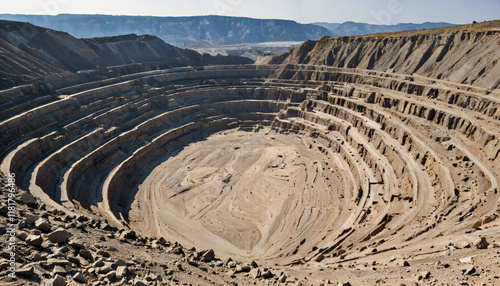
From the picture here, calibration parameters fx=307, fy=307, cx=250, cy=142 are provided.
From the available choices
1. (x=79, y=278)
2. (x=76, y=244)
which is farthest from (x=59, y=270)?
(x=76, y=244)

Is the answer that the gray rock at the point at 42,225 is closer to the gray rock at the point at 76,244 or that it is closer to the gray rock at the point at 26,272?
the gray rock at the point at 76,244

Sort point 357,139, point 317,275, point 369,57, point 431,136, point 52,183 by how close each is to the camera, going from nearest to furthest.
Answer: point 317,275 < point 52,183 < point 431,136 < point 357,139 < point 369,57

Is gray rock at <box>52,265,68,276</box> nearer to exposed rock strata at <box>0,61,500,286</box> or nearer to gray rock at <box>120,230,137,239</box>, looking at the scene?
gray rock at <box>120,230,137,239</box>

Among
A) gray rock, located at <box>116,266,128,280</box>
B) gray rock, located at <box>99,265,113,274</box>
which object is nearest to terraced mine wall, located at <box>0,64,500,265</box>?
gray rock, located at <box>99,265,113,274</box>

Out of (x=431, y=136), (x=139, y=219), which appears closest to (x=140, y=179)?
(x=139, y=219)

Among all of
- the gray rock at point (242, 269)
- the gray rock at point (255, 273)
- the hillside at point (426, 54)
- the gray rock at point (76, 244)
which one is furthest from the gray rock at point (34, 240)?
the hillside at point (426, 54)

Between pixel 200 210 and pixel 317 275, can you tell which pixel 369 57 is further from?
pixel 317 275
